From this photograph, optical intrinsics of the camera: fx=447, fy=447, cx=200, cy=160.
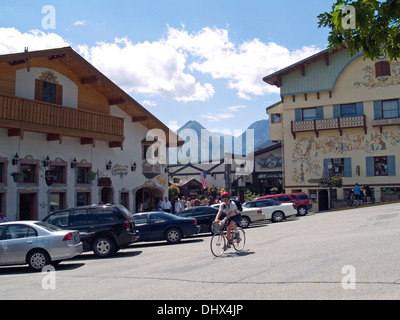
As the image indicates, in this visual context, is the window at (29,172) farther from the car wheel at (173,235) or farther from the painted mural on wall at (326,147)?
the painted mural on wall at (326,147)

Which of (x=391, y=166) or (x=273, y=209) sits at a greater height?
(x=391, y=166)

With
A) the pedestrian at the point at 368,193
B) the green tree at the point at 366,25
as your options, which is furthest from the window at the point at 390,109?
the green tree at the point at 366,25

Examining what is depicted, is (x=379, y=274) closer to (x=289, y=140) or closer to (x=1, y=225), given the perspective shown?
(x=1, y=225)

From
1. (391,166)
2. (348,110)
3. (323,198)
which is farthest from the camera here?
(323,198)

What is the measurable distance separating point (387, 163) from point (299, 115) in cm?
824

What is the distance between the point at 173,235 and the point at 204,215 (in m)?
3.18

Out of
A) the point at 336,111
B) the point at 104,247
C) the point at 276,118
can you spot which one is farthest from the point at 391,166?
the point at 104,247

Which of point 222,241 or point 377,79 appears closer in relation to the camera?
point 222,241

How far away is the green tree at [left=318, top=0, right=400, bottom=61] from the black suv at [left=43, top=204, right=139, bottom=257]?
10.2 m

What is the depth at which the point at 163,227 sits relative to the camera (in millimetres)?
17531

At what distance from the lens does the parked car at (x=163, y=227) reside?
17469 millimetres

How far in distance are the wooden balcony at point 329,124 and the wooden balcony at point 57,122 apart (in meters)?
18.4

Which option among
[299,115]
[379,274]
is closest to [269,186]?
[299,115]

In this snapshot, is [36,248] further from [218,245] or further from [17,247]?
[218,245]
